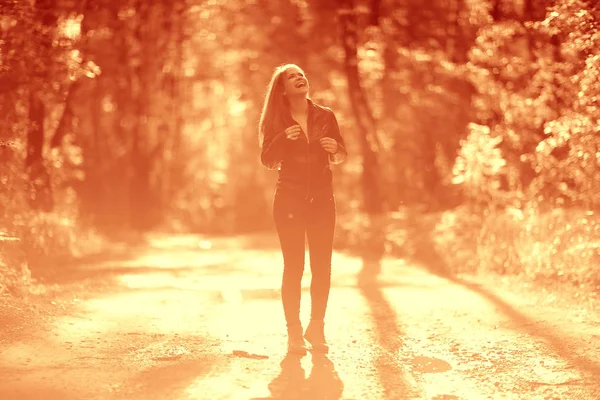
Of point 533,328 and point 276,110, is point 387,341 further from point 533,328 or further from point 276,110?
point 276,110

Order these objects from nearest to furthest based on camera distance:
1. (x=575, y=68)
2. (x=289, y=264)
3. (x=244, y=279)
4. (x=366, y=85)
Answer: (x=289, y=264) < (x=575, y=68) < (x=244, y=279) < (x=366, y=85)

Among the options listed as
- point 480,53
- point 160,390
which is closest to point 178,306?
point 160,390

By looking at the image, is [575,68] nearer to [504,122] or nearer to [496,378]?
[504,122]

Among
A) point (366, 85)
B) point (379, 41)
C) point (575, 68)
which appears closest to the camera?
point (575, 68)

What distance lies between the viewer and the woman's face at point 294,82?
274 inches

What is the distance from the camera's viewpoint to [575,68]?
11.4 m

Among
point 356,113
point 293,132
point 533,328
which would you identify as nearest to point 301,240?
point 293,132

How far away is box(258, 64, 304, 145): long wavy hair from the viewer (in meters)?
6.99

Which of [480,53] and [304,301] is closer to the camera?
[304,301]

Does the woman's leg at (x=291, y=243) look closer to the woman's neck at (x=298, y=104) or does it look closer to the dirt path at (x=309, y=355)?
the dirt path at (x=309, y=355)

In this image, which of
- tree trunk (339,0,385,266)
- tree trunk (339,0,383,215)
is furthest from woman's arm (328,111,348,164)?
tree trunk (339,0,383,215)

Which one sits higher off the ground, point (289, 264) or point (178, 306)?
point (289, 264)

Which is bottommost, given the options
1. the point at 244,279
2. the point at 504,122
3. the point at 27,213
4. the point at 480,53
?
the point at 244,279

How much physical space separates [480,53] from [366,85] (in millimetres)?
9644
